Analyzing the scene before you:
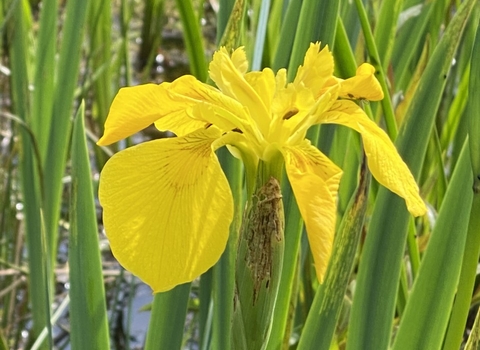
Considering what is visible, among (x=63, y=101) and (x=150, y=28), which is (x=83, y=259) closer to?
(x=63, y=101)

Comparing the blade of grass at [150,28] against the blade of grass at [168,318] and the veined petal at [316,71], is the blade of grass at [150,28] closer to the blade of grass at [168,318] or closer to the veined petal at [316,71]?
the blade of grass at [168,318]

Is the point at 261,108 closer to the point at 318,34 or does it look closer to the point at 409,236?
the point at 318,34

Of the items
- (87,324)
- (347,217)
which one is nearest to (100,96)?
(87,324)

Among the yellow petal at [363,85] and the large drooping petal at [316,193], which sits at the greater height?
the yellow petal at [363,85]

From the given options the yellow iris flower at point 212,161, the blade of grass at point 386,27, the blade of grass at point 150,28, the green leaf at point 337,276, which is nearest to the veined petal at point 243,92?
the yellow iris flower at point 212,161

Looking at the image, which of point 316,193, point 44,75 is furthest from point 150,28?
point 316,193
